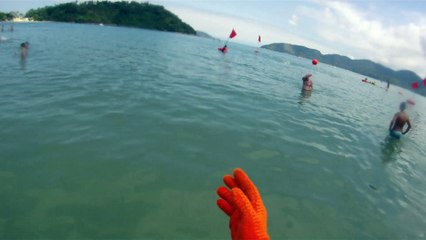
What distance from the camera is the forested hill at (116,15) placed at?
132000 mm

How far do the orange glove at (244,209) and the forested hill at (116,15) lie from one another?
148 metres

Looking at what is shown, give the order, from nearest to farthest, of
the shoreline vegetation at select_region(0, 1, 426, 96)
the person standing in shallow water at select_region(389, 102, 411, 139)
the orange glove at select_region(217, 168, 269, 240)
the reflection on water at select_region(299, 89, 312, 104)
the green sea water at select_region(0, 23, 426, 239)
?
the orange glove at select_region(217, 168, 269, 240) < the green sea water at select_region(0, 23, 426, 239) < the person standing in shallow water at select_region(389, 102, 411, 139) < the reflection on water at select_region(299, 89, 312, 104) < the shoreline vegetation at select_region(0, 1, 426, 96)

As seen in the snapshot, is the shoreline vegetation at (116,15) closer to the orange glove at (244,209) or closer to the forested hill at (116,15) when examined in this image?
the forested hill at (116,15)

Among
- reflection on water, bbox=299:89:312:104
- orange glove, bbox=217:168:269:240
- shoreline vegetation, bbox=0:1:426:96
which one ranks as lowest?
reflection on water, bbox=299:89:312:104

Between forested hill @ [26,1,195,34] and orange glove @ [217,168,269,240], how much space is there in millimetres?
147801

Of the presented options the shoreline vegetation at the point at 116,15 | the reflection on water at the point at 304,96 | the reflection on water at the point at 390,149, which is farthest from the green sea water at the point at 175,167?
the shoreline vegetation at the point at 116,15

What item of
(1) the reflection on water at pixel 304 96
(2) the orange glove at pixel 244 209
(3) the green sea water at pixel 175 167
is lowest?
(3) the green sea water at pixel 175 167

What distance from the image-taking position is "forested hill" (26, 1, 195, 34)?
132 meters

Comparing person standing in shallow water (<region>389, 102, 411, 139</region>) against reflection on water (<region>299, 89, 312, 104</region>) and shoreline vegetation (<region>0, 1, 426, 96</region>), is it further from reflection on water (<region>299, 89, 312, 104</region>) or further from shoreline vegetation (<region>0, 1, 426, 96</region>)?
shoreline vegetation (<region>0, 1, 426, 96</region>)

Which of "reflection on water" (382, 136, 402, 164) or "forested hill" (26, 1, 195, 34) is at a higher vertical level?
"forested hill" (26, 1, 195, 34)

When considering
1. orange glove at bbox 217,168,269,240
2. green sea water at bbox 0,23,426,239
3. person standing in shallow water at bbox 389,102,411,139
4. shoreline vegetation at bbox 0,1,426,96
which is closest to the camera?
orange glove at bbox 217,168,269,240

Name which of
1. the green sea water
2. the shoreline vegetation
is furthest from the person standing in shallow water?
the shoreline vegetation

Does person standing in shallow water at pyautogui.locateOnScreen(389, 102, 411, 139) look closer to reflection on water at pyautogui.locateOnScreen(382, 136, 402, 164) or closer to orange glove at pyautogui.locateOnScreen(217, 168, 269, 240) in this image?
reflection on water at pyautogui.locateOnScreen(382, 136, 402, 164)

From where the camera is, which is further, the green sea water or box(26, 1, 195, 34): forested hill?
box(26, 1, 195, 34): forested hill
